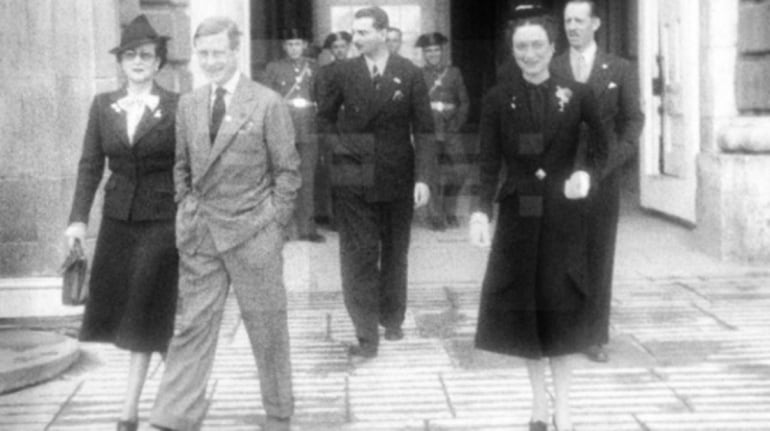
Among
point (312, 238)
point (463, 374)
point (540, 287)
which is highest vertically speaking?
point (540, 287)

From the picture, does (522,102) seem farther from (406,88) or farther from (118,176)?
(406,88)

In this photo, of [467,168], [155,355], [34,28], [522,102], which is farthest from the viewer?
[467,168]

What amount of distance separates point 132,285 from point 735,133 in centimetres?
603

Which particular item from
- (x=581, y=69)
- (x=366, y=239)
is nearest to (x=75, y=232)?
(x=366, y=239)

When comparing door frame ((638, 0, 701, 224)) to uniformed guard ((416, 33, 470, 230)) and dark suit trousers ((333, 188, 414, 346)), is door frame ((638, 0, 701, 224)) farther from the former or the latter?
dark suit trousers ((333, 188, 414, 346))

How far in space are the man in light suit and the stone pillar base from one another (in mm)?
5482

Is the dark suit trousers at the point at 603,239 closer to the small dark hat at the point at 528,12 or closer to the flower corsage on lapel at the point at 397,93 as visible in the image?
the flower corsage on lapel at the point at 397,93

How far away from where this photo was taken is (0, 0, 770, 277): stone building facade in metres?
9.69

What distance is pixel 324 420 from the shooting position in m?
7.05

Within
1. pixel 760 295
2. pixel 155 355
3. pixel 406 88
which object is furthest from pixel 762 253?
pixel 155 355

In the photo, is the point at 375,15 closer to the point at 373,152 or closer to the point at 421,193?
the point at 373,152

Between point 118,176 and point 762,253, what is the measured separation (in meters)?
5.90

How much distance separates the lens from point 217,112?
21.7 feet

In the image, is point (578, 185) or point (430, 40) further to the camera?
point (430, 40)
